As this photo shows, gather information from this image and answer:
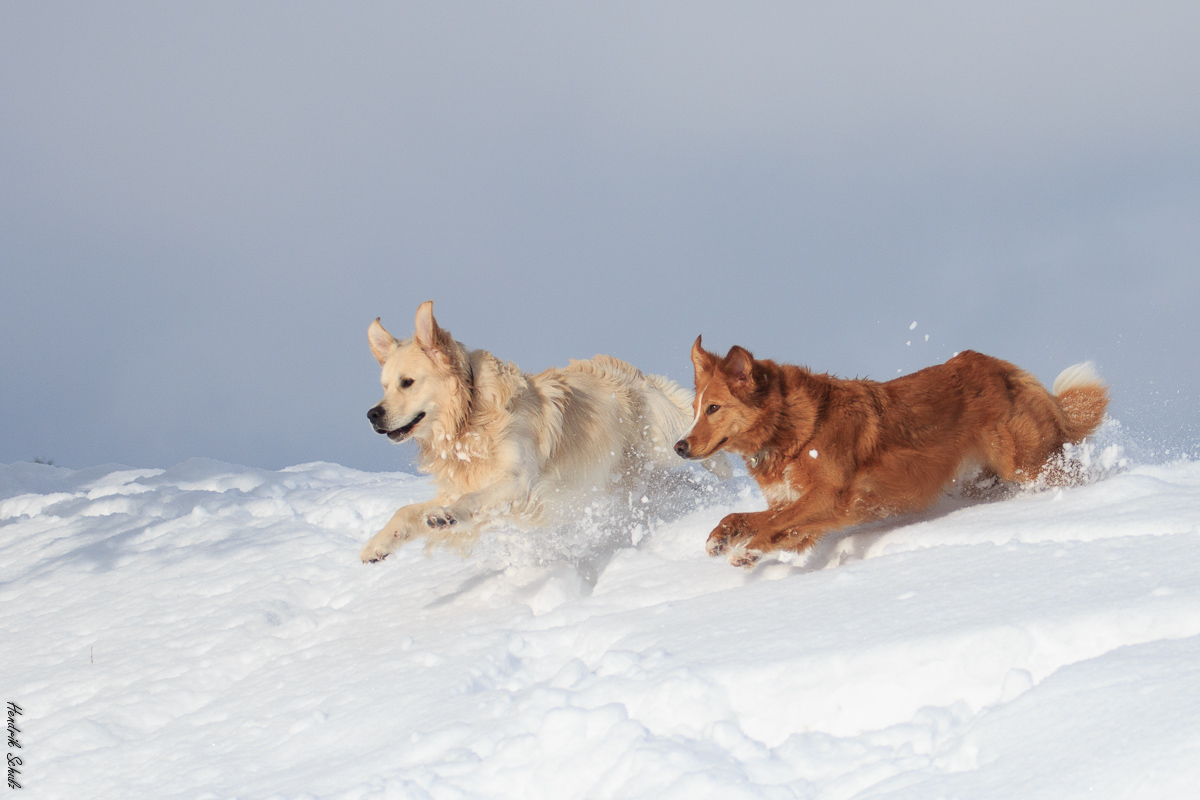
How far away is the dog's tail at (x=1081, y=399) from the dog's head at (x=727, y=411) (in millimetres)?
1837

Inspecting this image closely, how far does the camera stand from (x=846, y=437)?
4.20 meters

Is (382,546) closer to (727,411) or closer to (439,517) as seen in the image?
(439,517)

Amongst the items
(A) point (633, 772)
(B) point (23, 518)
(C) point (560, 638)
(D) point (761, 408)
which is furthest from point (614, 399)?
(B) point (23, 518)

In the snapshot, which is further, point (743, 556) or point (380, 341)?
point (380, 341)

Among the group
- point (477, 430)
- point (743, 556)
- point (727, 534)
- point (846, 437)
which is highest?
point (477, 430)

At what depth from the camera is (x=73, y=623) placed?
679 cm

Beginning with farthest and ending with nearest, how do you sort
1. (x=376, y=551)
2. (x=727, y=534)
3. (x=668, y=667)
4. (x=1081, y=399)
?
(x=376, y=551) < (x=1081, y=399) < (x=727, y=534) < (x=668, y=667)


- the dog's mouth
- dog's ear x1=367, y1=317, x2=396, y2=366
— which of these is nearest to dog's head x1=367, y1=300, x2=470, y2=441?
the dog's mouth

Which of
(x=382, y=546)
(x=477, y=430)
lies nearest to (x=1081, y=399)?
(x=477, y=430)

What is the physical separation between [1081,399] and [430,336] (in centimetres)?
384

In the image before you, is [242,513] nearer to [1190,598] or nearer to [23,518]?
[23,518]

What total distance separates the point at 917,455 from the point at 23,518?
10.3 metres

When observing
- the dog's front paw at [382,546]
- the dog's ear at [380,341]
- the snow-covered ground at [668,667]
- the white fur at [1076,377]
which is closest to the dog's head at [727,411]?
the snow-covered ground at [668,667]

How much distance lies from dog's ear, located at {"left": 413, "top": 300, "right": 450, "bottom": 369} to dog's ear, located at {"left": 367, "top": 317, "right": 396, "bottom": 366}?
0.97ft
